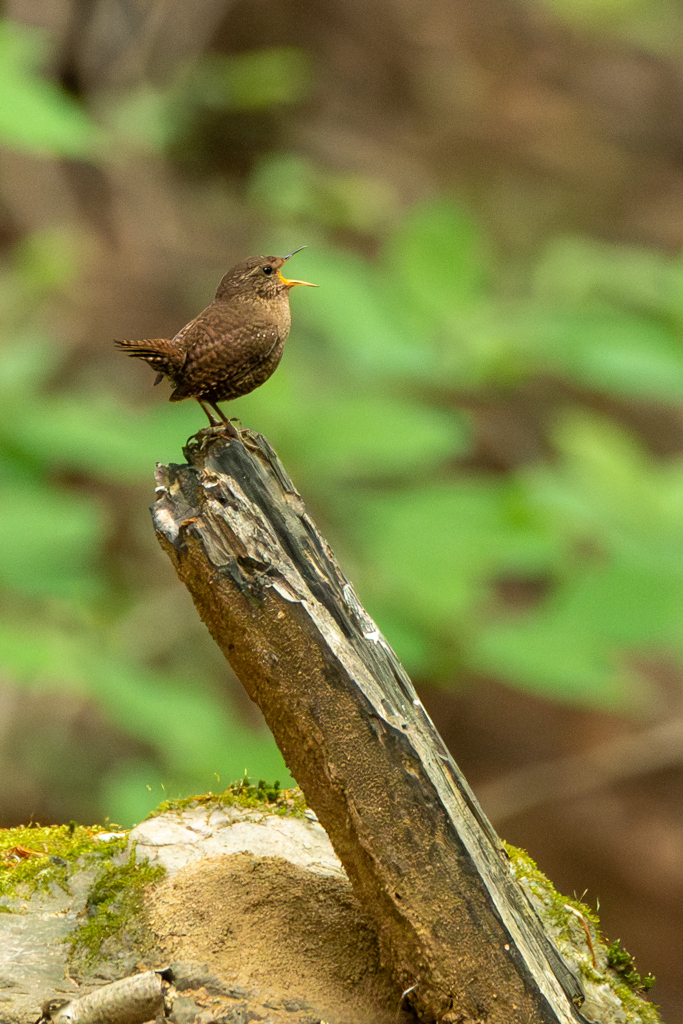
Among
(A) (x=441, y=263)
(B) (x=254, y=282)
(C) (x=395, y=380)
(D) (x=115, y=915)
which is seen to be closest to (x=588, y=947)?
(D) (x=115, y=915)

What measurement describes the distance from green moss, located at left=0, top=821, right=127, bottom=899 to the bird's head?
1.43m

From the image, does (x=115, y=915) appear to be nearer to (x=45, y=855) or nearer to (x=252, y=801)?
(x=45, y=855)

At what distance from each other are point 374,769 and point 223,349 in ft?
3.77

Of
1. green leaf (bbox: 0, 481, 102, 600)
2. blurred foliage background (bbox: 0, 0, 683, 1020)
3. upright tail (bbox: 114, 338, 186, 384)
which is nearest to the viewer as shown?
upright tail (bbox: 114, 338, 186, 384)

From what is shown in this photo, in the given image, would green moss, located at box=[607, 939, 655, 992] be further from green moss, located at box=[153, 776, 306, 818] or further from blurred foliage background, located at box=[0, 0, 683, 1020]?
blurred foliage background, located at box=[0, 0, 683, 1020]

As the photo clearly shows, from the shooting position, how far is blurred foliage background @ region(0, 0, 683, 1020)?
426 centimetres

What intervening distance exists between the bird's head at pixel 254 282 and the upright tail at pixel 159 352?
237mm

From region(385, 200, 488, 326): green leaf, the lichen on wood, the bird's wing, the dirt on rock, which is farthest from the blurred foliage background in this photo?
the lichen on wood

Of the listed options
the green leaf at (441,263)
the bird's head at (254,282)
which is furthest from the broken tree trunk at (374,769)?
the green leaf at (441,263)

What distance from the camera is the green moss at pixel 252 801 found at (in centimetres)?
268

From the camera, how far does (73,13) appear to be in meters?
7.40

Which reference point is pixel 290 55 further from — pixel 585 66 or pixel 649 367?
pixel 649 367

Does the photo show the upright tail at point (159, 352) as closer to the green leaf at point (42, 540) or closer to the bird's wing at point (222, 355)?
the bird's wing at point (222, 355)

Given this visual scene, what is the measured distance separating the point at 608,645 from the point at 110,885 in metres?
2.58
